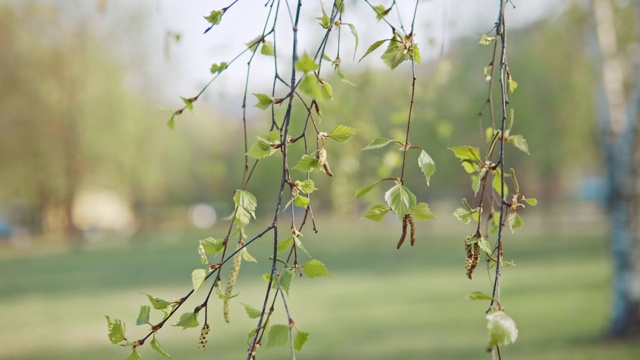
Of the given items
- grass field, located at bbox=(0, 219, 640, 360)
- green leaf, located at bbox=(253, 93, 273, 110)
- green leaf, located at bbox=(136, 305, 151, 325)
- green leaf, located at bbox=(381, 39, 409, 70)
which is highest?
grass field, located at bbox=(0, 219, 640, 360)

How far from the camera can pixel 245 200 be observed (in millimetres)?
738

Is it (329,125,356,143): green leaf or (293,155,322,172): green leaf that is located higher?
(329,125,356,143): green leaf

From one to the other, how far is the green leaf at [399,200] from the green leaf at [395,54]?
169mm

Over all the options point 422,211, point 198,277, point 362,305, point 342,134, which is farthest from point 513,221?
point 362,305

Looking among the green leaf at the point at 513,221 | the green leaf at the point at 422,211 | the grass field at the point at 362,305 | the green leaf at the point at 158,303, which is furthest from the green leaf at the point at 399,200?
the grass field at the point at 362,305

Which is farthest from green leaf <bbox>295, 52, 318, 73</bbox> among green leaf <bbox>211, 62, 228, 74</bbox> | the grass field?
the grass field

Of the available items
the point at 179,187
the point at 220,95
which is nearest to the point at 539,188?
the point at 179,187

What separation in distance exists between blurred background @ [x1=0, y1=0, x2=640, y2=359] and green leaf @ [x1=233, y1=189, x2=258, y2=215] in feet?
3.24

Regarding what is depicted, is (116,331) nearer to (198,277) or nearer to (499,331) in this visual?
(198,277)

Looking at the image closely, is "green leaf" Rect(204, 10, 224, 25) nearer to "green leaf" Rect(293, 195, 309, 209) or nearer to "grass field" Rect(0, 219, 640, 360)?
"green leaf" Rect(293, 195, 309, 209)

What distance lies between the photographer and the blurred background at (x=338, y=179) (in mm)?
5301

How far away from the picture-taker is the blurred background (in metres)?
5.30

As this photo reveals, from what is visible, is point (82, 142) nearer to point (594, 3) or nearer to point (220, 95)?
point (594, 3)

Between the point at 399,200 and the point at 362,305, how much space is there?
750cm
